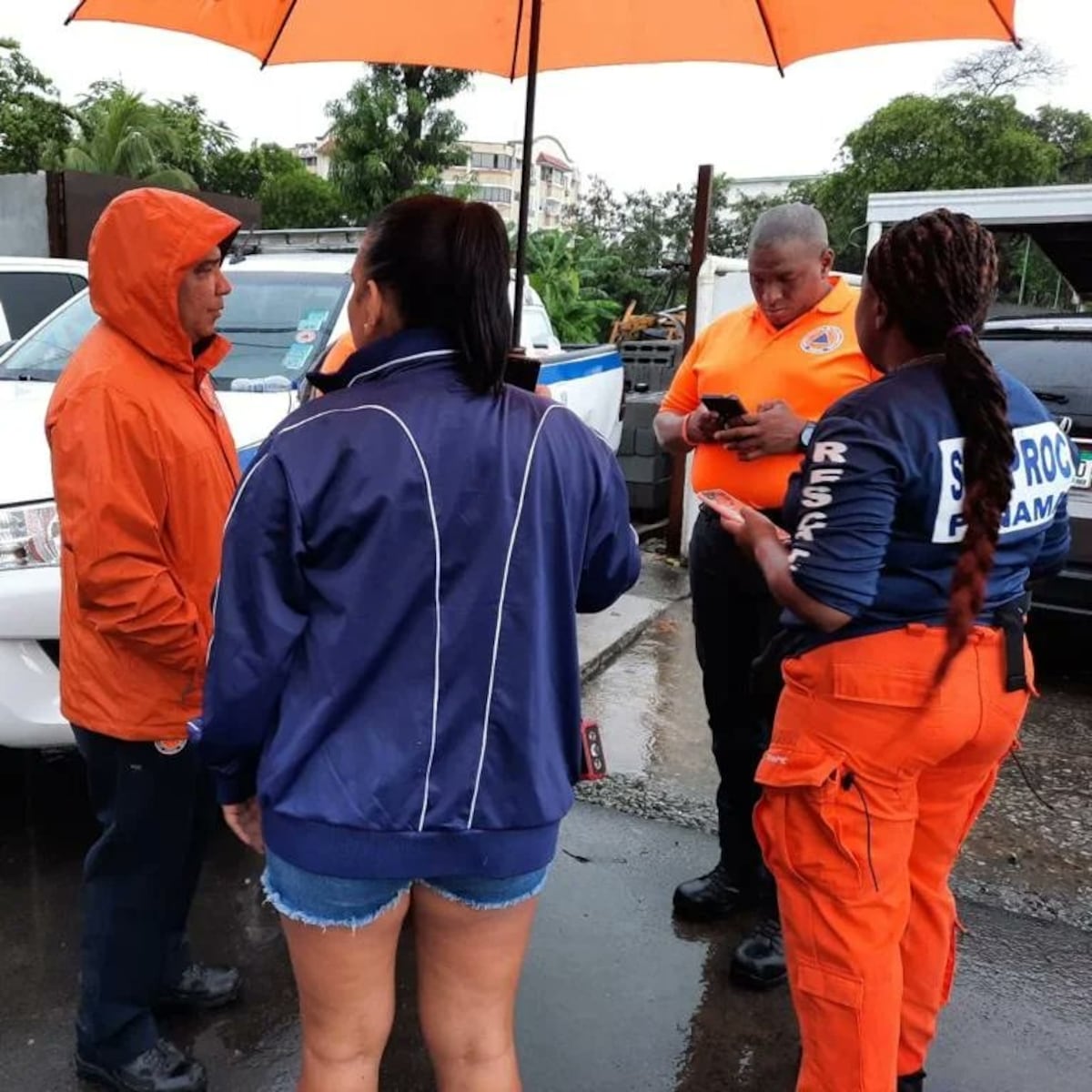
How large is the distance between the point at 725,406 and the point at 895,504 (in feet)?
2.77

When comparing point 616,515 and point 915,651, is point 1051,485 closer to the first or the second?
point 915,651

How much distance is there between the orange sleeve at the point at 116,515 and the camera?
2.01 meters

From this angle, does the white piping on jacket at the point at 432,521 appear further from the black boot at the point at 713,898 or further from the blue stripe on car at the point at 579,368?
the blue stripe on car at the point at 579,368

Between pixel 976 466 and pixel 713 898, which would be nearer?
pixel 976 466

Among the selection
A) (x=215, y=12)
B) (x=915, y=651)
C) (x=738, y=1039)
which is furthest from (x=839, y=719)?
(x=215, y=12)

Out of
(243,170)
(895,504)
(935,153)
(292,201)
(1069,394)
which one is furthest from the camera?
(292,201)

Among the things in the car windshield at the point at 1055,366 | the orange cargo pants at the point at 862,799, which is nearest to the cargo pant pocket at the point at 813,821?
the orange cargo pants at the point at 862,799

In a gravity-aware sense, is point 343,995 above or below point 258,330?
below

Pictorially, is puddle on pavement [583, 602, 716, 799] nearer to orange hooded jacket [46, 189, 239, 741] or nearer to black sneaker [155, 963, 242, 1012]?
black sneaker [155, 963, 242, 1012]

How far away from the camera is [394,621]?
1.54 m

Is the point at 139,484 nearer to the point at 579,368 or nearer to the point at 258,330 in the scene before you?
the point at 258,330

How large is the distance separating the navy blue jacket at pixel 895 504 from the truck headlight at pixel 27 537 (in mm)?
2161

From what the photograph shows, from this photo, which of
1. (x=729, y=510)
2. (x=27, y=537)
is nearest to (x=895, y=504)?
(x=729, y=510)

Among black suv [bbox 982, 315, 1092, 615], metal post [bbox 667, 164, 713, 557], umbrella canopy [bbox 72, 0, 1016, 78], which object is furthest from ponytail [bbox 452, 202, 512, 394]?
metal post [bbox 667, 164, 713, 557]
